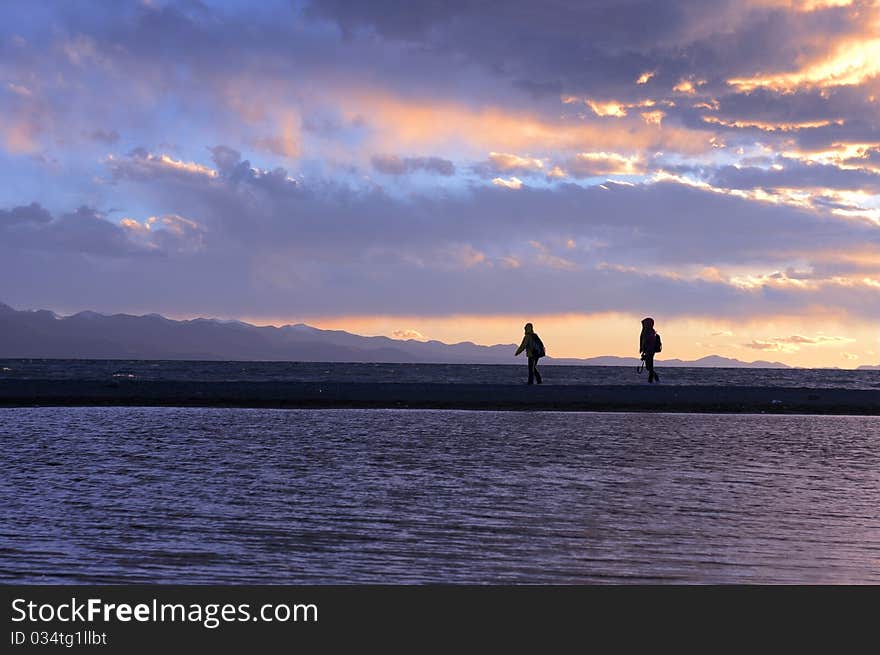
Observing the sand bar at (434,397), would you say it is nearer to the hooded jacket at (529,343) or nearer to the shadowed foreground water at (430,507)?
the hooded jacket at (529,343)

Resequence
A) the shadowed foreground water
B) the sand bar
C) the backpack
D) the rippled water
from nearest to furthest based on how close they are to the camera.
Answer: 1. the shadowed foreground water
2. the sand bar
3. the backpack
4. the rippled water

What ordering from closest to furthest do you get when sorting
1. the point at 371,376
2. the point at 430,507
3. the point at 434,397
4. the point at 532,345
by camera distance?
the point at 430,507 < the point at 434,397 < the point at 532,345 < the point at 371,376

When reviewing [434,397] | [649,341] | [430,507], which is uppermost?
[649,341]

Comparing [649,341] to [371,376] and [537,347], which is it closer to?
[537,347]

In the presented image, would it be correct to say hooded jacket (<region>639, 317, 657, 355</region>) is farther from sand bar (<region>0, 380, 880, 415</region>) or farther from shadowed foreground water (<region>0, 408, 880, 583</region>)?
shadowed foreground water (<region>0, 408, 880, 583</region>)

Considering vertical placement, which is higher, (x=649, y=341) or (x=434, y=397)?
(x=649, y=341)

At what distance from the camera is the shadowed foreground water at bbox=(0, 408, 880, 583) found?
302 inches

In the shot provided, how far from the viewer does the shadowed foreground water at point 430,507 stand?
25.1 ft

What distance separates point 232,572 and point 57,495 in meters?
4.55

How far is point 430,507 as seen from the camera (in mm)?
10531

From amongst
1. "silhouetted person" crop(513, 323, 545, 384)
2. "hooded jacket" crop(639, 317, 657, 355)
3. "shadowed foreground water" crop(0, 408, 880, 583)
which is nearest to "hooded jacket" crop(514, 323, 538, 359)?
"silhouetted person" crop(513, 323, 545, 384)

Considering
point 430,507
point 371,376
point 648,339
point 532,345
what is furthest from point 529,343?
point 371,376
